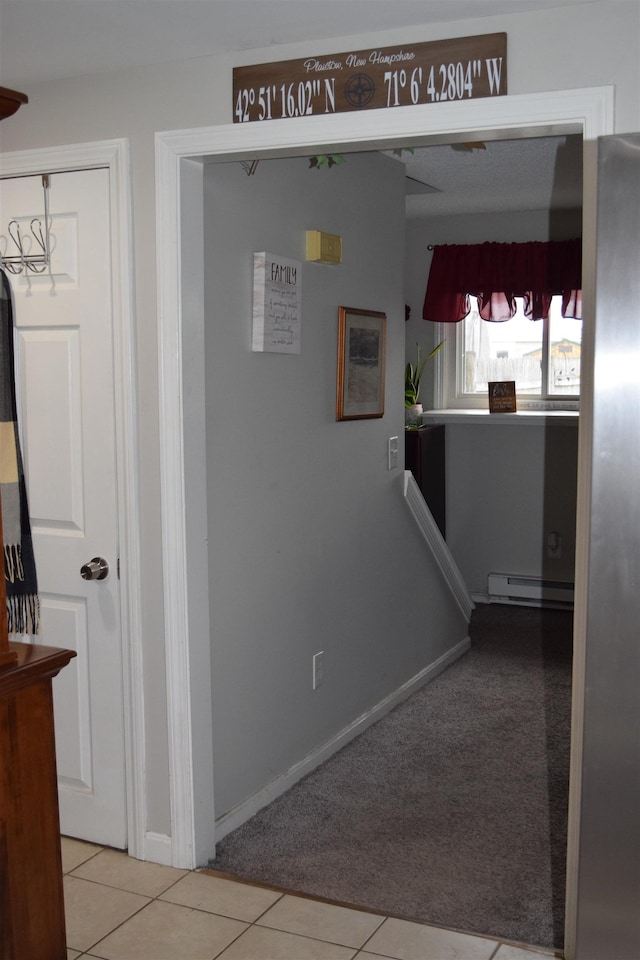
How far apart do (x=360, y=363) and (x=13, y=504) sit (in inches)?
79.5

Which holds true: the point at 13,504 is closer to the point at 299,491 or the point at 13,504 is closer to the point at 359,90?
the point at 359,90

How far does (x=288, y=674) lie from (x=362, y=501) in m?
0.87

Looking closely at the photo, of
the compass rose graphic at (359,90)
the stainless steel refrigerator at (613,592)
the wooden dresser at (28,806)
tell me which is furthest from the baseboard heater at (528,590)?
the wooden dresser at (28,806)

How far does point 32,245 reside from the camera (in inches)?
115

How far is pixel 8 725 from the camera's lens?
72.5 inches

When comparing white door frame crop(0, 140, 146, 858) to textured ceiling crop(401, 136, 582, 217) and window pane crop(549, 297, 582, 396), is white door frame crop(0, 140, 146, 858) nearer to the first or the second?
textured ceiling crop(401, 136, 582, 217)

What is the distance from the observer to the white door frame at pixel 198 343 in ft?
7.30

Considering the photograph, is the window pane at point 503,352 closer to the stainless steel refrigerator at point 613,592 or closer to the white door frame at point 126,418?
the white door frame at point 126,418

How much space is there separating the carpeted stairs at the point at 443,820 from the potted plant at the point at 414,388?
1.89 metres

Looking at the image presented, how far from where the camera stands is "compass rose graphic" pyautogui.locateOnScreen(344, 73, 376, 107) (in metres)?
2.38

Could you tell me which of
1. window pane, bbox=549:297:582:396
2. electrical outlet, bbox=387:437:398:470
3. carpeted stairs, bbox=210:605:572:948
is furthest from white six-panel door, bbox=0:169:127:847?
window pane, bbox=549:297:582:396

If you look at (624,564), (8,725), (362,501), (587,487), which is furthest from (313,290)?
(8,725)

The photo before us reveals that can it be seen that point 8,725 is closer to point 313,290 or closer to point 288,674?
point 288,674

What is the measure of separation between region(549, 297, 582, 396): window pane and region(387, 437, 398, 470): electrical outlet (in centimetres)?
224
